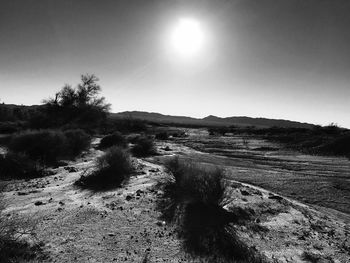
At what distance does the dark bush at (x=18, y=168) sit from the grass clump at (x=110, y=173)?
101 inches

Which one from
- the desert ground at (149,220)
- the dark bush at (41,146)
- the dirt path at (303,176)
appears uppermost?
the dark bush at (41,146)

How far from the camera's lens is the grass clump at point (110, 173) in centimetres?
1170

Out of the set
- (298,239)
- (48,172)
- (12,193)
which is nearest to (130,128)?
(48,172)

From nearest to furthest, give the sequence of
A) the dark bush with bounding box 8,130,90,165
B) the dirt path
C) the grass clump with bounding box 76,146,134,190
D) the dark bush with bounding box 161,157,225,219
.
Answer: the dark bush with bounding box 161,157,225,219
the grass clump with bounding box 76,146,134,190
the dirt path
the dark bush with bounding box 8,130,90,165

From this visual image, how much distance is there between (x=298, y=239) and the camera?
7598 millimetres

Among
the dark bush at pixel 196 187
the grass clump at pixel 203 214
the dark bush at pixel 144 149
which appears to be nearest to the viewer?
the grass clump at pixel 203 214

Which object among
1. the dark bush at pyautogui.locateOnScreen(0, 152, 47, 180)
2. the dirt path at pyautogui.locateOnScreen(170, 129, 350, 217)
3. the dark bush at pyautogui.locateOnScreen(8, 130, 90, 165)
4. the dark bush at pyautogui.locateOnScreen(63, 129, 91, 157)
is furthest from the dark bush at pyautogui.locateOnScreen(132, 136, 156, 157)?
the dark bush at pyautogui.locateOnScreen(0, 152, 47, 180)

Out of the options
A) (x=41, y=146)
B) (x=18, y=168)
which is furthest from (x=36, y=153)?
(x=18, y=168)

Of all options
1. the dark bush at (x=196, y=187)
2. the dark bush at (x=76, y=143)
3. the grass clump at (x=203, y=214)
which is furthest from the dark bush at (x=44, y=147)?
the dark bush at (x=196, y=187)

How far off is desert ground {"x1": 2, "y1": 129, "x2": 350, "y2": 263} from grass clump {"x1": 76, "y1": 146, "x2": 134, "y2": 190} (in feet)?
1.40

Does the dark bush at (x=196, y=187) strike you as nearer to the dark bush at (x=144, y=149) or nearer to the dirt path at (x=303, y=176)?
the dirt path at (x=303, y=176)

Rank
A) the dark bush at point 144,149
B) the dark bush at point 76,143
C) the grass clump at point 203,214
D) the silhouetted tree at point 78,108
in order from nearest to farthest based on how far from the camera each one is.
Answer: the grass clump at point 203,214, the dark bush at point 76,143, the dark bush at point 144,149, the silhouetted tree at point 78,108

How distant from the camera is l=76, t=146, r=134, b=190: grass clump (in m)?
11.7

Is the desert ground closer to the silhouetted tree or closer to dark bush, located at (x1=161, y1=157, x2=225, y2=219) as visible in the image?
dark bush, located at (x1=161, y1=157, x2=225, y2=219)
